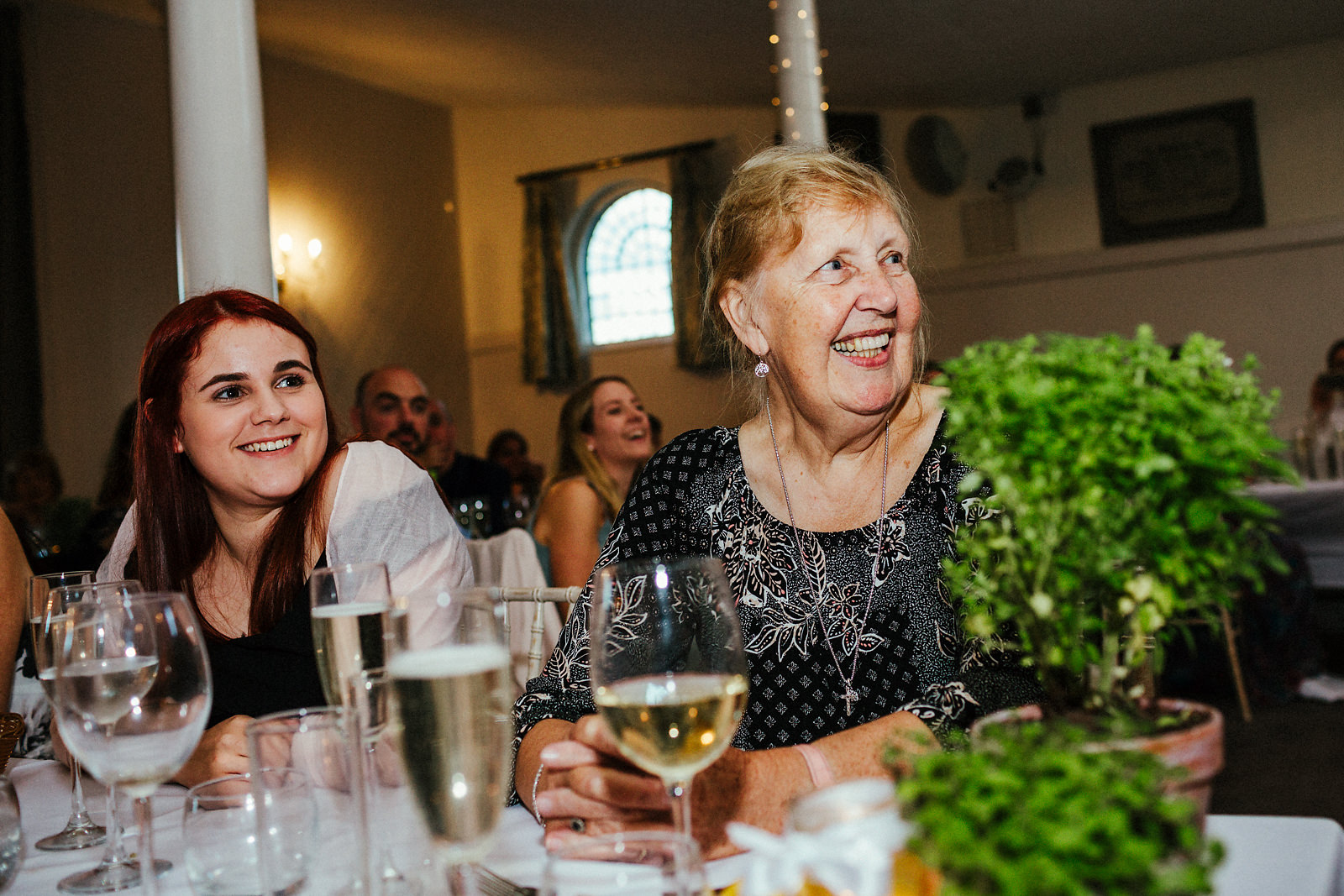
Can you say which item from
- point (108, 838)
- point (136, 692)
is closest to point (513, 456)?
point (108, 838)

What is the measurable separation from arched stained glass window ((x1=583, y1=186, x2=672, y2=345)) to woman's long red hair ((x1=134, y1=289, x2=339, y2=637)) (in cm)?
824

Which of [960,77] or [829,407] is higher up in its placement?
[960,77]

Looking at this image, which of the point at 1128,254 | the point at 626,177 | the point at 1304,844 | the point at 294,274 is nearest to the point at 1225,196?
the point at 1128,254

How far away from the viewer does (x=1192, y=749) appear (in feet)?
2.08

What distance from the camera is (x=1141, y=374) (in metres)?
0.66

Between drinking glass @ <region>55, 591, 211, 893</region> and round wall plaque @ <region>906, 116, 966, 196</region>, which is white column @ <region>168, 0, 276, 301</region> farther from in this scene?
round wall plaque @ <region>906, 116, 966, 196</region>

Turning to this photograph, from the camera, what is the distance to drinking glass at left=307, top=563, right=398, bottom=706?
2.93 ft

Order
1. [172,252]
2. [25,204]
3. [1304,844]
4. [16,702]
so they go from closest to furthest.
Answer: [1304,844], [16,702], [25,204], [172,252]

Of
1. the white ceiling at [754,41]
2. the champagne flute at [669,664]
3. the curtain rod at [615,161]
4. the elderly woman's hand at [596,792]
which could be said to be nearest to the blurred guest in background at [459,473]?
the white ceiling at [754,41]

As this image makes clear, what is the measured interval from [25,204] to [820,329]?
7350 millimetres

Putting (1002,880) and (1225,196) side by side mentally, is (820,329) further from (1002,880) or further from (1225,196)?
(1225,196)

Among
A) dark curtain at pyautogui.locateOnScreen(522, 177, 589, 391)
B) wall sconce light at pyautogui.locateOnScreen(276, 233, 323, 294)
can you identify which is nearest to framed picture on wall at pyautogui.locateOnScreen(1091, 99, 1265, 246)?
dark curtain at pyautogui.locateOnScreen(522, 177, 589, 391)

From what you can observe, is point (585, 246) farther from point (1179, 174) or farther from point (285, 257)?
point (1179, 174)

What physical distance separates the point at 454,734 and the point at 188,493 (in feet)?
4.60
